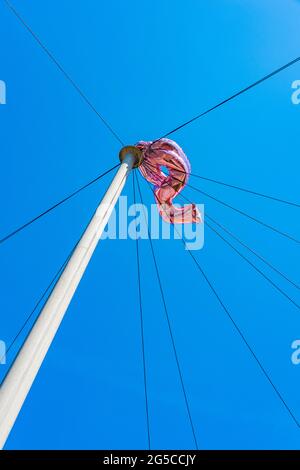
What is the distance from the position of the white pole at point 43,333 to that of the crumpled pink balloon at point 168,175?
3.51 meters

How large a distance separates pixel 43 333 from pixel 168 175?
660 cm

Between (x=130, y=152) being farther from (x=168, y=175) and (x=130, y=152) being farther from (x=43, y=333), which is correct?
(x=43, y=333)

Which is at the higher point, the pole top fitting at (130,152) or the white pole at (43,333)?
the pole top fitting at (130,152)

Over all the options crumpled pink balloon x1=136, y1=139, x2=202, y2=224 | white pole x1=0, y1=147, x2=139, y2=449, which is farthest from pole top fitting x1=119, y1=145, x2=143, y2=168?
white pole x1=0, y1=147, x2=139, y2=449

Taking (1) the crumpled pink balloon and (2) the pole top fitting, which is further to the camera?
(1) the crumpled pink balloon

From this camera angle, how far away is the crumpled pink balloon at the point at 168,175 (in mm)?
9695

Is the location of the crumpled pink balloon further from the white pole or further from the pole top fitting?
the white pole

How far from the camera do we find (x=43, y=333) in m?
4.41

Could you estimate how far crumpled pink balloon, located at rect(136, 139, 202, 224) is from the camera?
9695 millimetres

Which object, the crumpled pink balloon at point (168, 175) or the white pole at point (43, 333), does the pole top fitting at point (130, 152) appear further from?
the white pole at point (43, 333)

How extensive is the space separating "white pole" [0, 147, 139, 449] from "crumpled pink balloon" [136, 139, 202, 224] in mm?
3512

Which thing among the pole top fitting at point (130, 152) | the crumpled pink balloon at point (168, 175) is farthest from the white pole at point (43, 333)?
the crumpled pink balloon at point (168, 175)
